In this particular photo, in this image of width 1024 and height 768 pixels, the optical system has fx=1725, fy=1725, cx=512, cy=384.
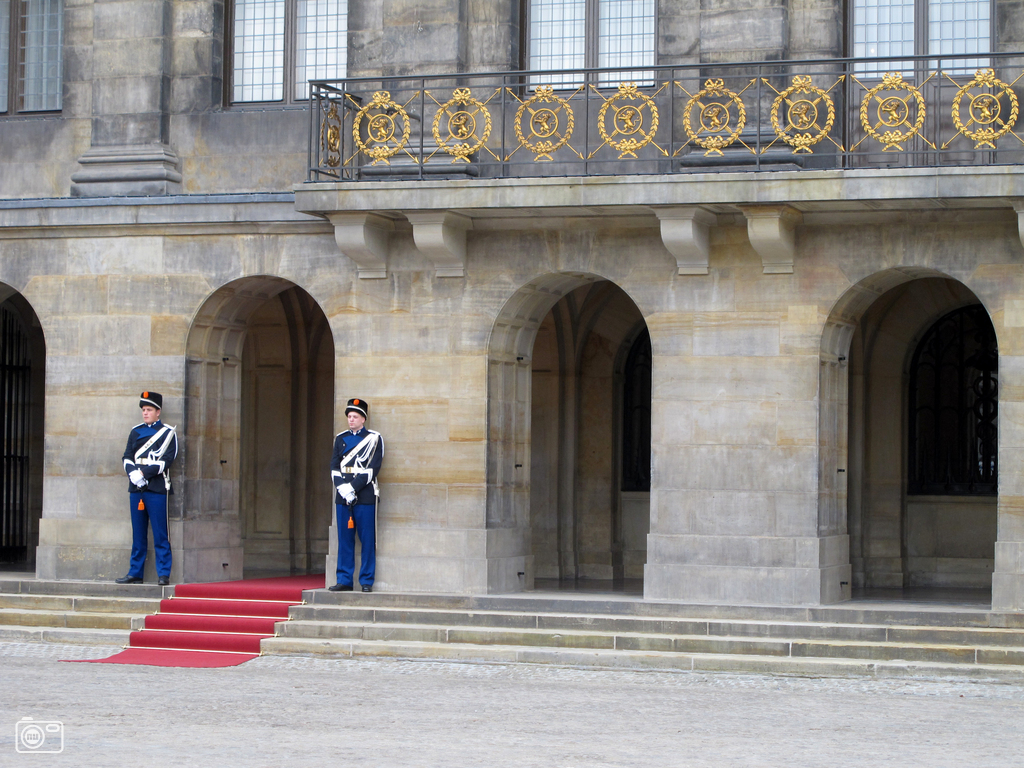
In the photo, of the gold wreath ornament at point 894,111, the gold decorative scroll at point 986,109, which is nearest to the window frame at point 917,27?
the gold wreath ornament at point 894,111

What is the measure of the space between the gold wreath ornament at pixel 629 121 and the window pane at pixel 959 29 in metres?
2.72

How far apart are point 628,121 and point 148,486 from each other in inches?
228

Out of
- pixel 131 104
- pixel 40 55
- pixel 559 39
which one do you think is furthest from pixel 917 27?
pixel 40 55

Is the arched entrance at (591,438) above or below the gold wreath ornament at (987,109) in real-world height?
below

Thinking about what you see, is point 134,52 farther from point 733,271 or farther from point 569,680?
point 569,680

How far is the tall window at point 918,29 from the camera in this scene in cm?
1582

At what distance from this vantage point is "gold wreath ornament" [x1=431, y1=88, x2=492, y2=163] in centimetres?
1580

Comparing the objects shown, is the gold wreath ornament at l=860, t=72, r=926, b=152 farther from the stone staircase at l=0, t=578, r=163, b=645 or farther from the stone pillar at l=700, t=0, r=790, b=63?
the stone staircase at l=0, t=578, r=163, b=645

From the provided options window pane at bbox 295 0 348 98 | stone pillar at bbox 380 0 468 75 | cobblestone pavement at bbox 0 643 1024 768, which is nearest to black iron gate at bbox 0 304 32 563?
window pane at bbox 295 0 348 98

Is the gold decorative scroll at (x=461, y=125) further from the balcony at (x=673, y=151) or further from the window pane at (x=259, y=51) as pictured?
the window pane at (x=259, y=51)

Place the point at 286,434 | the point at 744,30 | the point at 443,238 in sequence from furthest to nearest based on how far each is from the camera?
the point at 286,434 → the point at 443,238 → the point at 744,30

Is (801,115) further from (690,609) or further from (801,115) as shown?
(690,609)

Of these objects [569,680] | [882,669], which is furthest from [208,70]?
[882,669]

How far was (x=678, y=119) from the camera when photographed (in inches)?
631
